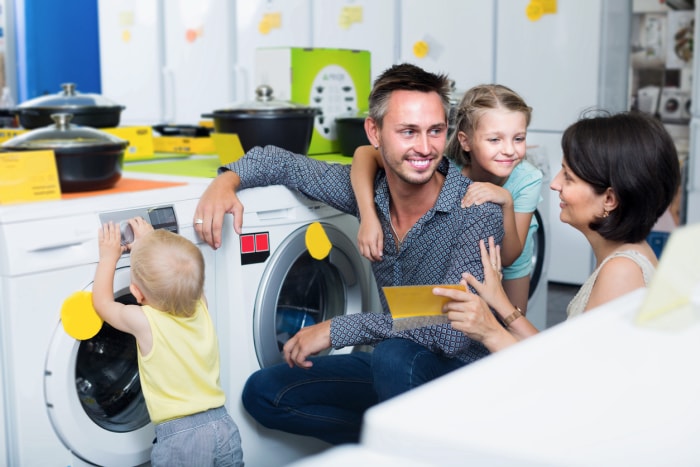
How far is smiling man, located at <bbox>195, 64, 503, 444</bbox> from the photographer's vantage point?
6.77 feet

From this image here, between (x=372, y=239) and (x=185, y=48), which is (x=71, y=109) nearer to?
(x=372, y=239)

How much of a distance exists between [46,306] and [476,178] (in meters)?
1.22

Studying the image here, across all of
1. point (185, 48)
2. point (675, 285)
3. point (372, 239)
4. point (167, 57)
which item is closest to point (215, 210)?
point (372, 239)

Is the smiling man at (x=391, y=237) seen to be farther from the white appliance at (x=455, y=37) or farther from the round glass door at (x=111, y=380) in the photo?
the white appliance at (x=455, y=37)

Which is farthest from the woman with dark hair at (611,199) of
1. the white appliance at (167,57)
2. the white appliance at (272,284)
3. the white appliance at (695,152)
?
the white appliance at (167,57)

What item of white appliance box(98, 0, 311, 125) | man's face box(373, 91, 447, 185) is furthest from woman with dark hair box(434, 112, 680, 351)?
white appliance box(98, 0, 311, 125)

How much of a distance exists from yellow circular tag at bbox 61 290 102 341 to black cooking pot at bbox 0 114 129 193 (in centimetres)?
34

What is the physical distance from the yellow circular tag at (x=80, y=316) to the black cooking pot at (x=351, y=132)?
1318 mm

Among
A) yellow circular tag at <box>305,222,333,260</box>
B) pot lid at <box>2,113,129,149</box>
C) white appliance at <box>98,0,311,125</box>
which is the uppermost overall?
white appliance at <box>98,0,311,125</box>

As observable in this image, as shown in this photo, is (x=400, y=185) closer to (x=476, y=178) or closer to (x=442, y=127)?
(x=442, y=127)

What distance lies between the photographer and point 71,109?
2803 millimetres

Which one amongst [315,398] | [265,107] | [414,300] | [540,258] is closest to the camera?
[414,300]

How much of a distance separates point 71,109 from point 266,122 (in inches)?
26.6

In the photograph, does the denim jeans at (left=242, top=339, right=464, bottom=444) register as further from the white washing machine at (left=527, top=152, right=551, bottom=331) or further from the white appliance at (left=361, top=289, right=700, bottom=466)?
the white appliance at (left=361, top=289, right=700, bottom=466)
